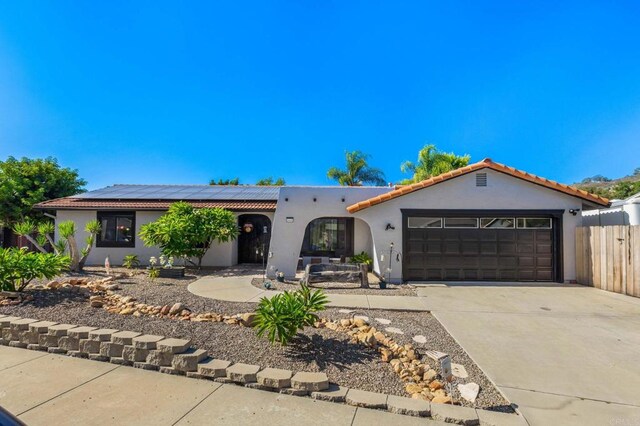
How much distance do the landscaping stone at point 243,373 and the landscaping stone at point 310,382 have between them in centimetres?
51

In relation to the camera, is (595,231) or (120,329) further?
(595,231)

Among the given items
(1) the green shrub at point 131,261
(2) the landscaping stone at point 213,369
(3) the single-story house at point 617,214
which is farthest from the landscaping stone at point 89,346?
(3) the single-story house at point 617,214

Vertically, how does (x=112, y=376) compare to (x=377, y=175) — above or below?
below

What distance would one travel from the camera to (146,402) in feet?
11.3

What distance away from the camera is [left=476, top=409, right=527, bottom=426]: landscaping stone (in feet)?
10.3

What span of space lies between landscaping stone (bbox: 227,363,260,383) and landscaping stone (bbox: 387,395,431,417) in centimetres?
162

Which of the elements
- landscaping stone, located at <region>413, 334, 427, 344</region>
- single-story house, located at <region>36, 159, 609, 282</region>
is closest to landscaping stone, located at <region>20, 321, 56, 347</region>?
landscaping stone, located at <region>413, 334, 427, 344</region>

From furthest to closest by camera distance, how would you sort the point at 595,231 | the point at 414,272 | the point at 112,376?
the point at 414,272
the point at 595,231
the point at 112,376

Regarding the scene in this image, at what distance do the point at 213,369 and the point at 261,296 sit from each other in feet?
13.9

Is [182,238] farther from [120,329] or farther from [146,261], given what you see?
[120,329]

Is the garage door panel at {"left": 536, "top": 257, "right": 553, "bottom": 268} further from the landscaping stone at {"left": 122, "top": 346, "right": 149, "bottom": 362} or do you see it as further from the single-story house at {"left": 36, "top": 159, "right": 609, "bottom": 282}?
the landscaping stone at {"left": 122, "top": 346, "right": 149, "bottom": 362}

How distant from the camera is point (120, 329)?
5.10 meters

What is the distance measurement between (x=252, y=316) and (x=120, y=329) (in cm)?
211

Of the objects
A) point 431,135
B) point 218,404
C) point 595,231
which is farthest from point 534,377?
point 431,135
